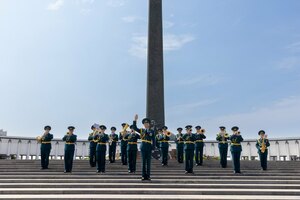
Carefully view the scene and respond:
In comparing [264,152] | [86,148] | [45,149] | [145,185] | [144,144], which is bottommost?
[145,185]

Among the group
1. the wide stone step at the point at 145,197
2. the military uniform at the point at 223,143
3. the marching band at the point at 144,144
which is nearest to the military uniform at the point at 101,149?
the marching band at the point at 144,144

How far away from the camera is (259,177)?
9.28 m

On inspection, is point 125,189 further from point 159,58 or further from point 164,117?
point 159,58

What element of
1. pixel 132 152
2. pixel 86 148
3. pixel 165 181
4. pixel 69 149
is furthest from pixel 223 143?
pixel 86 148

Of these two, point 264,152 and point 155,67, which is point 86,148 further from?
point 264,152

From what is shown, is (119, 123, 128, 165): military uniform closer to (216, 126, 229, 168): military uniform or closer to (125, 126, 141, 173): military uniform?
(125, 126, 141, 173): military uniform

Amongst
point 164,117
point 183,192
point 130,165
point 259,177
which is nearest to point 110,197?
point 183,192

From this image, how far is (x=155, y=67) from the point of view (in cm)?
2266

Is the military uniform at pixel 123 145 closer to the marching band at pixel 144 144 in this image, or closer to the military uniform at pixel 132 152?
the marching band at pixel 144 144

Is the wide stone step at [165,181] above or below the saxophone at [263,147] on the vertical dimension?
below

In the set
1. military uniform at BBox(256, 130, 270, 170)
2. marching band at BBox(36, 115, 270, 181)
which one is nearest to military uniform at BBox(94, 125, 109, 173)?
marching band at BBox(36, 115, 270, 181)

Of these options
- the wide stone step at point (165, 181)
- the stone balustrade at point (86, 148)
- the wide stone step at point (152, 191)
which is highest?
the stone balustrade at point (86, 148)

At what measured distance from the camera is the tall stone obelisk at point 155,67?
71.5ft

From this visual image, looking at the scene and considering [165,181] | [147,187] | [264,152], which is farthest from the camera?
[264,152]
